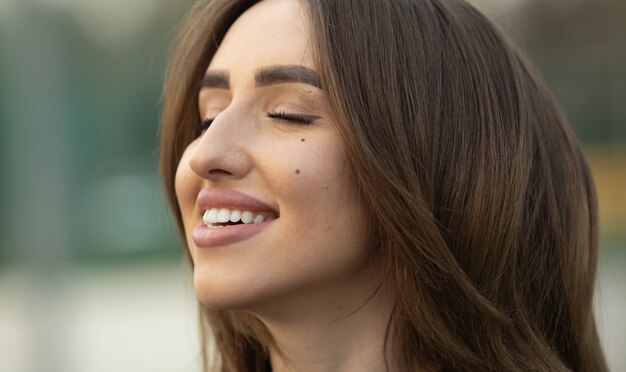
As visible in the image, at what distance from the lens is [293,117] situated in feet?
6.06

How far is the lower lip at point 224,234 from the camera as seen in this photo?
5.94 ft

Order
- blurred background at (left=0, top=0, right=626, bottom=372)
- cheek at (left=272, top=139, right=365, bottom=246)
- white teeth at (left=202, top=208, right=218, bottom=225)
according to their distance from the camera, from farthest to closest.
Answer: blurred background at (left=0, top=0, right=626, bottom=372) → white teeth at (left=202, top=208, right=218, bottom=225) → cheek at (left=272, top=139, right=365, bottom=246)

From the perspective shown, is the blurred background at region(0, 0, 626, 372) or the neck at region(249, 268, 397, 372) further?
Result: the blurred background at region(0, 0, 626, 372)

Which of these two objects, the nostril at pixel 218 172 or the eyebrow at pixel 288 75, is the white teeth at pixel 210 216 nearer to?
the nostril at pixel 218 172

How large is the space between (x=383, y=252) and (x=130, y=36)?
3849 millimetres

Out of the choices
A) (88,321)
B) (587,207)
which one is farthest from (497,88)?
(88,321)

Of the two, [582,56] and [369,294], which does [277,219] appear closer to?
[369,294]

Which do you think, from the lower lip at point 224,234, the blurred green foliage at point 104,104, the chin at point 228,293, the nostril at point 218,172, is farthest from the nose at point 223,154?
the blurred green foliage at point 104,104

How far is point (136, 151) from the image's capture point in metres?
5.29

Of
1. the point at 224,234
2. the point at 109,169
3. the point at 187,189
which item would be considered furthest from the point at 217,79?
the point at 109,169

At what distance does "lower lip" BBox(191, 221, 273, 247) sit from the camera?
1.81 meters

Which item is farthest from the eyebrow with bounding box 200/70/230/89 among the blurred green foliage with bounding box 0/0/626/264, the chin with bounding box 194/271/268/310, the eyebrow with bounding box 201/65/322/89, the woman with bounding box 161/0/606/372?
the blurred green foliage with bounding box 0/0/626/264

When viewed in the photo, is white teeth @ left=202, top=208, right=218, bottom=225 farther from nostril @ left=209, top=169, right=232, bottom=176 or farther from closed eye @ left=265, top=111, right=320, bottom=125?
closed eye @ left=265, top=111, right=320, bottom=125

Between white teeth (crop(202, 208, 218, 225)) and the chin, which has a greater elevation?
white teeth (crop(202, 208, 218, 225))
